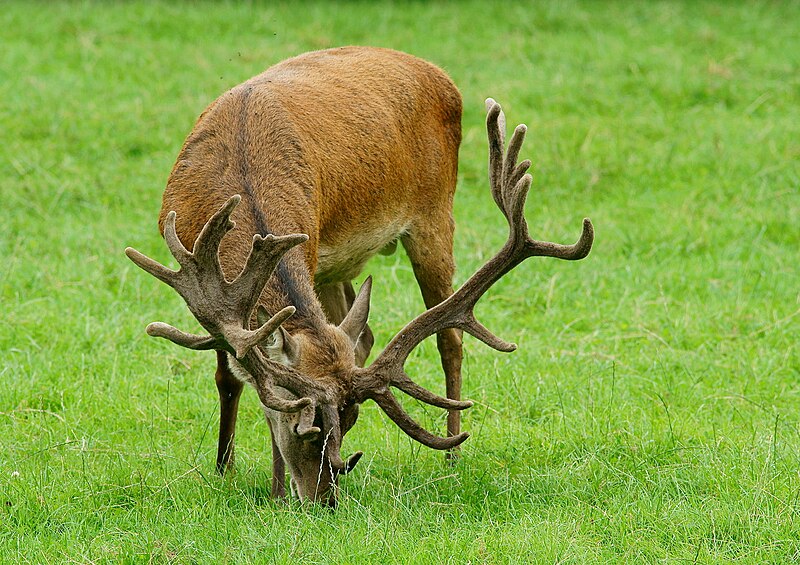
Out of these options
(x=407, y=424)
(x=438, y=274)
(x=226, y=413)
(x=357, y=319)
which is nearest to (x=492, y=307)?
(x=438, y=274)

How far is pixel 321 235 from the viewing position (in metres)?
5.59

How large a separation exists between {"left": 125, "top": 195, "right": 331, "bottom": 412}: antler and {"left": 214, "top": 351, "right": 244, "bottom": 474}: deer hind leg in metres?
1.00

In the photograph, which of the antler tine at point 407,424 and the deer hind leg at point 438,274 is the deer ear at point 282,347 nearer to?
the antler tine at point 407,424

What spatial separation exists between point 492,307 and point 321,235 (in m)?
2.48

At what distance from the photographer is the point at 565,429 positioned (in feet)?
19.4

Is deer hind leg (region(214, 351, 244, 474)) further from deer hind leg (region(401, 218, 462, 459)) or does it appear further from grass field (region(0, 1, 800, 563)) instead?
deer hind leg (region(401, 218, 462, 459))

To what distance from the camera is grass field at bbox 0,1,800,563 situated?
486cm

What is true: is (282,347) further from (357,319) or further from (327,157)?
(327,157)

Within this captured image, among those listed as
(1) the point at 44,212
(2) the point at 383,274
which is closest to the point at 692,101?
(2) the point at 383,274

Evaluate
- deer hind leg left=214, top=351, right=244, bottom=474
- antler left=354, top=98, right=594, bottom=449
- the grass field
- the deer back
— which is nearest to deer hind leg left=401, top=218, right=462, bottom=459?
the deer back

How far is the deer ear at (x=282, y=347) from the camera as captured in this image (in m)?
4.67

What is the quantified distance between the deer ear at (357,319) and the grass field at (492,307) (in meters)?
0.67

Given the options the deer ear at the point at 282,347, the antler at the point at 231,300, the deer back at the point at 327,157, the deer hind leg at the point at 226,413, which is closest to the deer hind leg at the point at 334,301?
the deer back at the point at 327,157

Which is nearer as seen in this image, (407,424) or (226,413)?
(407,424)
